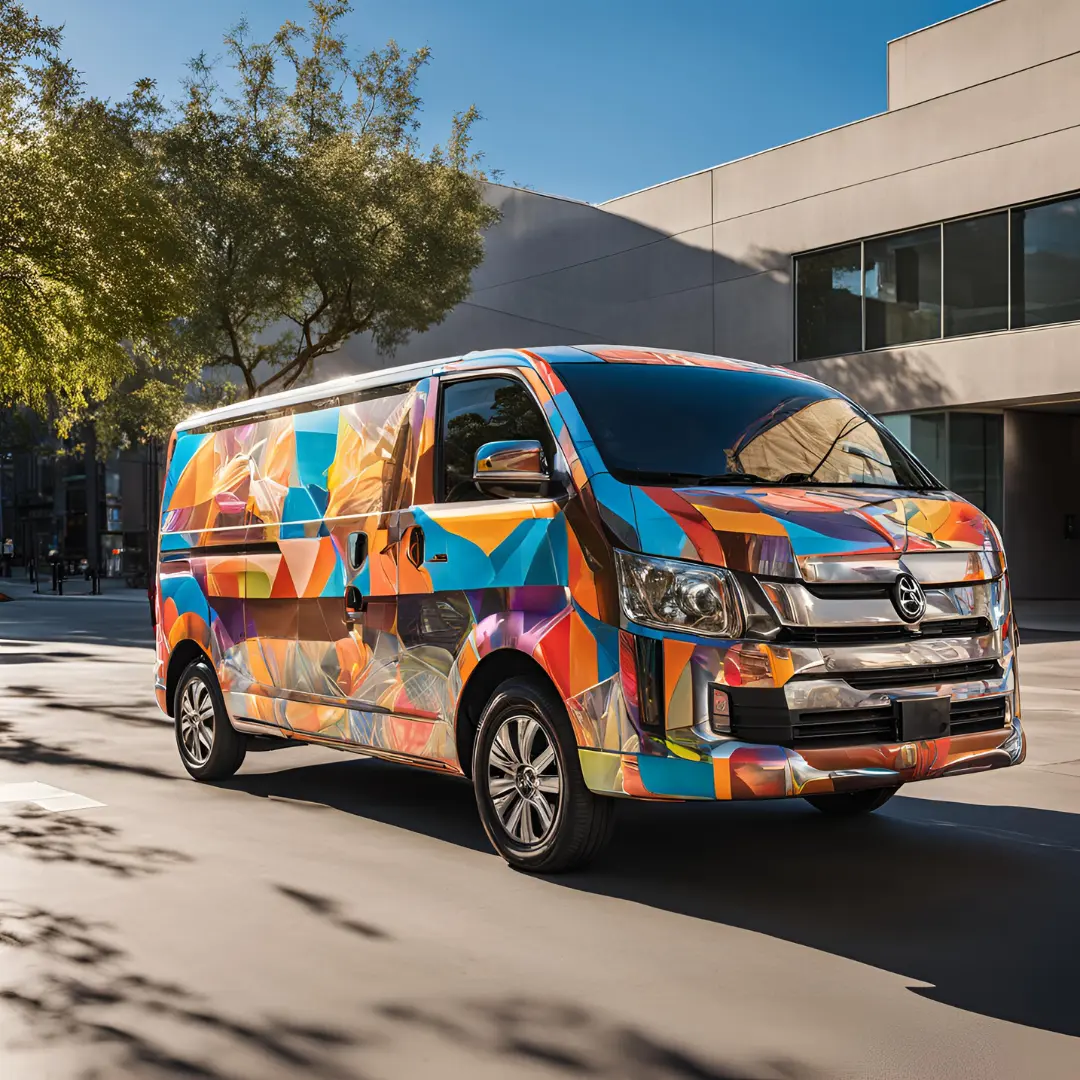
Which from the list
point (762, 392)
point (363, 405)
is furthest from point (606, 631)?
point (363, 405)

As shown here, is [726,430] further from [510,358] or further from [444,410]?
[444,410]

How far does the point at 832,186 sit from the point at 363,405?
84.9ft

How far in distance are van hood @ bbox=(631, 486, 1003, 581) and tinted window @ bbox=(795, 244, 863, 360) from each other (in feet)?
85.5

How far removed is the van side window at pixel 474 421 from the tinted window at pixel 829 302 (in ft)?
84.3

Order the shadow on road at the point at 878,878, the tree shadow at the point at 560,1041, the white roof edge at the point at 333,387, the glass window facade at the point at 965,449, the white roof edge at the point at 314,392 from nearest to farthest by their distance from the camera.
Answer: the tree shadow at the point at 560,1041
the shadow on road at the point at 878,878
the white roof edge at the point at 333,387
the white roof edge at the point at 314,392
the glass window facade at the point at 965,449

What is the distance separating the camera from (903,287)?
3028 centimetres

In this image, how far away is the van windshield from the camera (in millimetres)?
6277

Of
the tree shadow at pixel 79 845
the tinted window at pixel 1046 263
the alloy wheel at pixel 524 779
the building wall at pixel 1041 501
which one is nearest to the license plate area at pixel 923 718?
the alloy wheel at pixel 524 779

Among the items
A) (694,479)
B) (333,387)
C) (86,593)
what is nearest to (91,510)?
(86,593)

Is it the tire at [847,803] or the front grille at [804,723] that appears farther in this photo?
the tire at [847,803]

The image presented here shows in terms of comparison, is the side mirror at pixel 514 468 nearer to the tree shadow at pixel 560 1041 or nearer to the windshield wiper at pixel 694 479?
the windshield wiper at pixel 694 479

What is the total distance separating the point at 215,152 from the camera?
1224 inches

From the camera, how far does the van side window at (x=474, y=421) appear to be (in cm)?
669

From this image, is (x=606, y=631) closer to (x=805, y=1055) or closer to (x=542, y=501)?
(x=542, y=501)
